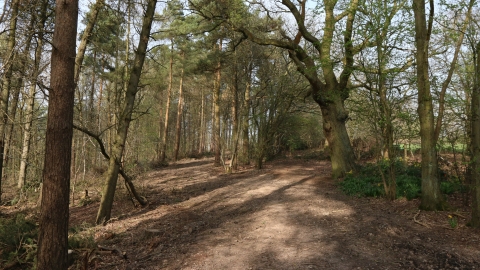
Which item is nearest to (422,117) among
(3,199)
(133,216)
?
(133,216)

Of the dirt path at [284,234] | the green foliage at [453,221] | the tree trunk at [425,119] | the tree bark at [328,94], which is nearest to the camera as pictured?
the dirt path at [284,234]

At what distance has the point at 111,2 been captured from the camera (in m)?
8.92

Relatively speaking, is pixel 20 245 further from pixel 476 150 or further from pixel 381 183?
pixel 381 183

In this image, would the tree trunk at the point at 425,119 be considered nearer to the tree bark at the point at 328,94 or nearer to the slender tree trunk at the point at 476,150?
the slender tree trunk at the point at 476,150

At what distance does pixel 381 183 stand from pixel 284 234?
5.14m

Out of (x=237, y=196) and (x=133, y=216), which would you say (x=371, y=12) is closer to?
(x=237, y=196)

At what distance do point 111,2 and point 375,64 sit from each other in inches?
293

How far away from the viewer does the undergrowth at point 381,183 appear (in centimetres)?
860

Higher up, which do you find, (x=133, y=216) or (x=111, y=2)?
(x=111, y=2)

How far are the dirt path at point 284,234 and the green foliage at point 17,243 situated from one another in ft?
3.62

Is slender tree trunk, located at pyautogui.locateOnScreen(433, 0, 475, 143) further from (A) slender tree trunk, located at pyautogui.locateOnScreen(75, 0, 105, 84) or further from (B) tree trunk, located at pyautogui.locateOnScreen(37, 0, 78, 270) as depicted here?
(A) slender tree trunk, located at pyautogui.locateOnScreen(75, 0, 105, 84)

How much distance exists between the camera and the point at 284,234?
6.09 m

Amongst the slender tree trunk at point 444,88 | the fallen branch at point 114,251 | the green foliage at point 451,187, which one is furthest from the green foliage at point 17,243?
the green foliage at point 451,187

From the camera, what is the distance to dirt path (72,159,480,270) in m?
4.90
